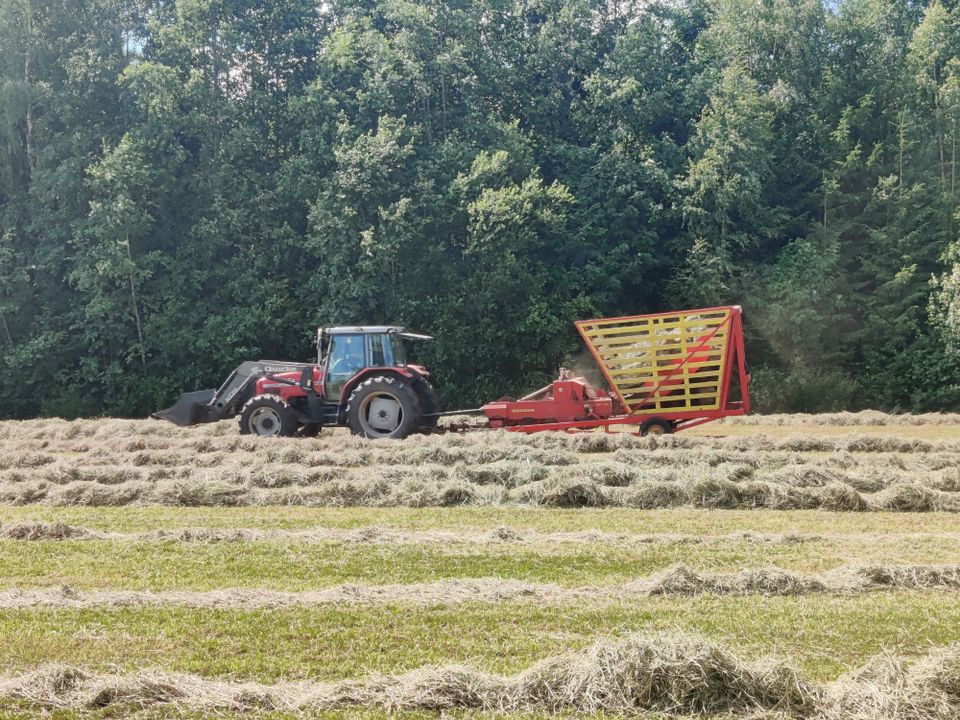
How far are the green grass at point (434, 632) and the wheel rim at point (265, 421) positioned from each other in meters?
12.2

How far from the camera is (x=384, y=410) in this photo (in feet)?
58.7

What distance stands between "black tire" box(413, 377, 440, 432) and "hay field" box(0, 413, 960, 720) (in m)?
3.53

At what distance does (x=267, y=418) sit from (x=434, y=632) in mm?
13139

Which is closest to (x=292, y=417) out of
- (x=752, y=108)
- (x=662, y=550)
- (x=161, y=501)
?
(x=161, y=501)

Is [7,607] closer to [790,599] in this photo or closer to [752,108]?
[790,599]

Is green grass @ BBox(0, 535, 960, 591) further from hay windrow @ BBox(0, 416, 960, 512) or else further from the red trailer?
the red trailer

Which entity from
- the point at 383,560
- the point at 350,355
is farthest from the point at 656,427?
the point at 383,560

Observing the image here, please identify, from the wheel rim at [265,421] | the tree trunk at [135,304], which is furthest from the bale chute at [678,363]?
the tree trunk at [135,304]

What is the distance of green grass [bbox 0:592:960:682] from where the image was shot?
5.18 m

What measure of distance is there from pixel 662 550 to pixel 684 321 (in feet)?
32.7

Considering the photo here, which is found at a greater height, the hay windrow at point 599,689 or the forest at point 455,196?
the forest at point 455,196

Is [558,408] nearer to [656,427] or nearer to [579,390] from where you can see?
[579,390]

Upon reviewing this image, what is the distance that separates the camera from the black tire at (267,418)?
18.2 meters

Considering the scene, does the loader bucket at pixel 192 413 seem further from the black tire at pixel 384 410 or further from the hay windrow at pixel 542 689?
the hay windrow at pixel 542 689
